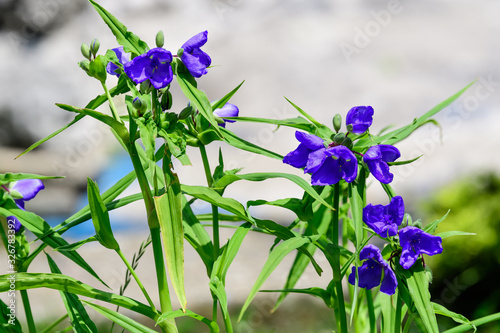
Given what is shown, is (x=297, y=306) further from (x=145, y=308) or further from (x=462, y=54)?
(x=462, y=54)

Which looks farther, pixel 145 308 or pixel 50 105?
pixel 50 105

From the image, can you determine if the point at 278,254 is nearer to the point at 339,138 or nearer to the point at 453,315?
the point at 339,138

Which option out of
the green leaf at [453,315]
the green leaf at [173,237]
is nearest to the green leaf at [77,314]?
the green leaf at [173,237]

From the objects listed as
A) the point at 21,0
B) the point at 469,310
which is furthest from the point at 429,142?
the point at 21,0

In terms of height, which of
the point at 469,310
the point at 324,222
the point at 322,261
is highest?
the point at 322,261

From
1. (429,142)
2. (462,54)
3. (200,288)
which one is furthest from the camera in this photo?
(462,54)

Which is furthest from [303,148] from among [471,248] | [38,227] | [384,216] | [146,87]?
[471,248]

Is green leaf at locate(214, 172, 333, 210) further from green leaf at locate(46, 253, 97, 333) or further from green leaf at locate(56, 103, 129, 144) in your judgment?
green leaf at locate(46, 253, 97, 333)

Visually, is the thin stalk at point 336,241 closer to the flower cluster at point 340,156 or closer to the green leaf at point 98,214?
the flower cluster at point 340,156
